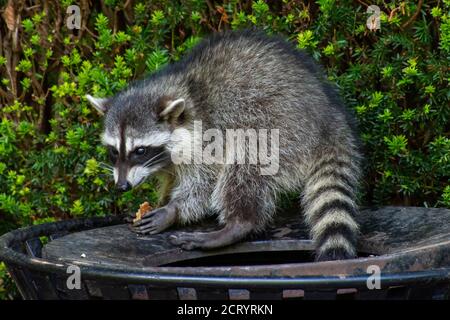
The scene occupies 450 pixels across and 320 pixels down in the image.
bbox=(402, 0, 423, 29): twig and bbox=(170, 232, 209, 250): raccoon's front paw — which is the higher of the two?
bbox=(402, 0, 423, 29): twig

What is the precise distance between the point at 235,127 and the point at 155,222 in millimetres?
578

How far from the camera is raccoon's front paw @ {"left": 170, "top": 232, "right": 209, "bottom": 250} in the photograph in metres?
3.31

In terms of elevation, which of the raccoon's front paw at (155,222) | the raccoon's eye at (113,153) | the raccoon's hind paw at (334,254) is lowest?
the raccoon's hind paw at (334,254)

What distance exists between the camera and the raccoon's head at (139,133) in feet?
11.9

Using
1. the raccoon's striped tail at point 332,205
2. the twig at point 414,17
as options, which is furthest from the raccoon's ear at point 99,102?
the twig at point 414,17

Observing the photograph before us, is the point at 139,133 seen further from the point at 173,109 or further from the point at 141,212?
the point at 141,212

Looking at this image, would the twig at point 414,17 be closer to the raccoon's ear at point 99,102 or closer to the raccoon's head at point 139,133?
the raccoon's head at point 139,133

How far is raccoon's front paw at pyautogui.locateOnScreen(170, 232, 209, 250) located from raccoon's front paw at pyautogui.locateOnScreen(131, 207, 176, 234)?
0.56 ft

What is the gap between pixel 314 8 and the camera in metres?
4.06

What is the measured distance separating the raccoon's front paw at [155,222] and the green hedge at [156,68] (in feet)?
2.60

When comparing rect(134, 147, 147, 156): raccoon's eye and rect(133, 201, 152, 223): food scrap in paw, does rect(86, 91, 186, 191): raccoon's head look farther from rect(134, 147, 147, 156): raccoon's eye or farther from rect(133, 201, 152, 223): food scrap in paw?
rect(133, 201, 152, 223): food scrap in paw

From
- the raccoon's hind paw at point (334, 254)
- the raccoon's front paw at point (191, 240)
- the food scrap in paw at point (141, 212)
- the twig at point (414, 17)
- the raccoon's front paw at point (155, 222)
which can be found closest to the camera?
the raccoon's hind paw at point (334, 254)

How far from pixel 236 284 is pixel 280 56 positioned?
5.83 feet

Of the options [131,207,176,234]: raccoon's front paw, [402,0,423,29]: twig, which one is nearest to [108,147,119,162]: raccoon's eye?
[131,207,176,234]: raccoon's front paw
